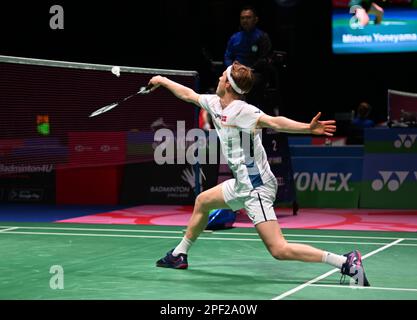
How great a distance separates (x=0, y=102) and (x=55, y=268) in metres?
5.83

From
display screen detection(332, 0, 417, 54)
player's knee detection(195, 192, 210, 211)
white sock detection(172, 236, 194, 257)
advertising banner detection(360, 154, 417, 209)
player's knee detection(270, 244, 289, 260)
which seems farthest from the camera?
display screen detection(332, 0, 417, 54)

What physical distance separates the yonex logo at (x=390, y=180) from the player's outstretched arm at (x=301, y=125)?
6.64 metres

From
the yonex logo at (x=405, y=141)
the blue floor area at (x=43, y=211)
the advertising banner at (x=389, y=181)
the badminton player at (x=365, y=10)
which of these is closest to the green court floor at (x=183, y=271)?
the blue floor area at (x=43, y=211)

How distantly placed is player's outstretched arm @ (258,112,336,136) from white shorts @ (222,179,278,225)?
598mm

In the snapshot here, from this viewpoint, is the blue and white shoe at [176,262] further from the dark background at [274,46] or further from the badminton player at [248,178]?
the dark background at [274,46]

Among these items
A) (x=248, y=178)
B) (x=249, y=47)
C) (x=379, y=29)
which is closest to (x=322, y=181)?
(x=249, y=47)

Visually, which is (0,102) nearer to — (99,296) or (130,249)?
(130,249)

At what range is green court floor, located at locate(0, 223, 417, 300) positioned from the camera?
708 centimetres

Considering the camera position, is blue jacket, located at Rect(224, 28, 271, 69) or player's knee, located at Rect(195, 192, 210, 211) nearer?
player's knee, located at Rect(195, 192, 210, 211)

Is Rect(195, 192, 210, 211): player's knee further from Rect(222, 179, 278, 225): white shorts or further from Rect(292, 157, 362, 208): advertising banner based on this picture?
Rect(292, 157, 362, 208): advertising banner

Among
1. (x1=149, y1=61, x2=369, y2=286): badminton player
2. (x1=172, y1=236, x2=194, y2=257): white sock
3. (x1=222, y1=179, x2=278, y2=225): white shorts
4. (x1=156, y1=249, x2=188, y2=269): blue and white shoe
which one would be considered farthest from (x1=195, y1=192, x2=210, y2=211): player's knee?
(x1=156, y1=249, x2=188, y2=269): blue and white shoe

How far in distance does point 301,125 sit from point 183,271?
6.76 feet

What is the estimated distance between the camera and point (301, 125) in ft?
22.8

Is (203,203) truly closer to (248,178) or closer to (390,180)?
(248,178)
